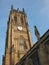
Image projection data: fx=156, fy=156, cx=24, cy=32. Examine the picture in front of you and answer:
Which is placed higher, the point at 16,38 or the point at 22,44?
the point at 16,38

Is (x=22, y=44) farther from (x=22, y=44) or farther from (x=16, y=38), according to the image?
(x=16, y=38)

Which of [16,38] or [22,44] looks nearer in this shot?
[22,44]

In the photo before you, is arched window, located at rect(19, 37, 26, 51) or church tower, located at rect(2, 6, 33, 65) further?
arched window, located at rect(19, 37, 26, 51)

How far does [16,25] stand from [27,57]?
22627mm

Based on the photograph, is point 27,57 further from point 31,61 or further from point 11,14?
point 11,14

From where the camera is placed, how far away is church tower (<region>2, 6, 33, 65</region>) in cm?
3822

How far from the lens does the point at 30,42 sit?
4444 cm

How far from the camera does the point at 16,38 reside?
4369 centimetres

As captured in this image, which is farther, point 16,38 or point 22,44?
point 16,38

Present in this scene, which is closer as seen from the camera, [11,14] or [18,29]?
[18,29]

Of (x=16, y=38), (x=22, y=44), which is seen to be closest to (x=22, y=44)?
(x=22, y=44)

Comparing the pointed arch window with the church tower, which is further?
the pointed arch window

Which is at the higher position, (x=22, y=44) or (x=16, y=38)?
(x=16, y=38)

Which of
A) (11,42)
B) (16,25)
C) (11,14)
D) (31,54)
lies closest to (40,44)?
(31,54)
